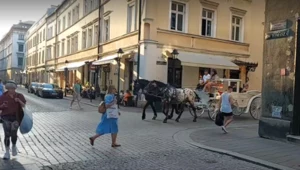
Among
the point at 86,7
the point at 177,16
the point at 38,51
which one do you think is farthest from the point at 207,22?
the point at 38,51

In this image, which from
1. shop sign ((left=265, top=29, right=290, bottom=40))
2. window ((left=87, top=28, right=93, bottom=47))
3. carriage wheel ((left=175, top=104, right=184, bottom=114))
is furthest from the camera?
window ((left=87, top=28, right=93, bottom=47))

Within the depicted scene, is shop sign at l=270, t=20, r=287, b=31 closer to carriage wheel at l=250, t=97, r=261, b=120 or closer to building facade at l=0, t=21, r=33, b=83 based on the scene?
carriage wheel at l=250, t=97, r=261, b=120

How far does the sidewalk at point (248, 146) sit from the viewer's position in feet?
24.0

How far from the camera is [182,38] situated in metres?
22.6

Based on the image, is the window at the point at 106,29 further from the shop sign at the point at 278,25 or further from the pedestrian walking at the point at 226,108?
the shop sign at the point at 278,25

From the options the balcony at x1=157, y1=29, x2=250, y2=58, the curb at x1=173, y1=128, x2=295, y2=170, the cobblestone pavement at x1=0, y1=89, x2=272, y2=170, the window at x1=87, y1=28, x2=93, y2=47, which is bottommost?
the cobblestone pavement at x1=0, y1=89, x2=272, y2=170

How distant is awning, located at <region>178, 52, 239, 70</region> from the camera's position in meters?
21.3

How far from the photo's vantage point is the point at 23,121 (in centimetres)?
729

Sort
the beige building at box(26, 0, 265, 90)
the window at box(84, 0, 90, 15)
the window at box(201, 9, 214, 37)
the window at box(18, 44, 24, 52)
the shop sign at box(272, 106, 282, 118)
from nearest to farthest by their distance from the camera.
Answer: the shop sign at box(272, 106, 282, 118)
the beige building at box(26, 0, 265, 90)
the window at box(201, 9, 214, 37)
the window at box(84, 0, 90, 15)
the window at box(18, 44, 24, 52)

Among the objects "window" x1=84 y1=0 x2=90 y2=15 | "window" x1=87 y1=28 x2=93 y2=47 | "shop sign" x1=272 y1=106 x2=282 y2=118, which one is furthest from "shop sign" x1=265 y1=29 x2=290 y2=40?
"window" x1=84 y1=0 x2=90 y2=15

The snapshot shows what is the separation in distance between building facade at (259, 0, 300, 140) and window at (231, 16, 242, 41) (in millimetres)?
15843

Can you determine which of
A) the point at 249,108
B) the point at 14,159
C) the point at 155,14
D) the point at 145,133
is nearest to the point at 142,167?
the point at 14,159

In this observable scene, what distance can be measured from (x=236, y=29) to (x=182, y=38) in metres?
6.20

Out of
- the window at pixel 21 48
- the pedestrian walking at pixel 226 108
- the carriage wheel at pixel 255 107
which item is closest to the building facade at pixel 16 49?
the window at pixel 21 48
